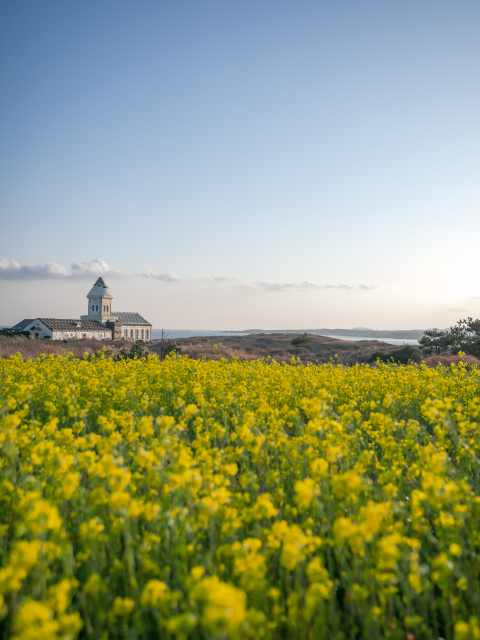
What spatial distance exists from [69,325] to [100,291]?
2125 centimetres

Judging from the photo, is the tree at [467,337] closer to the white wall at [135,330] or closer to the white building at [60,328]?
the white building at [60,328]

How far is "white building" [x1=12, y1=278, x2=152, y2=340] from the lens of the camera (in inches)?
2549

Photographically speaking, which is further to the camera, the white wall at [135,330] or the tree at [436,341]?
the white wall at [135,330]

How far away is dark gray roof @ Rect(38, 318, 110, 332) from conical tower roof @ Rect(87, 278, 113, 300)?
1533cm

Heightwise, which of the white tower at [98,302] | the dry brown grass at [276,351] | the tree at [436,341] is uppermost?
the white tower at [98,302]

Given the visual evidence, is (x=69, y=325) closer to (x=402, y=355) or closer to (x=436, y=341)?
(x=402, y=355)

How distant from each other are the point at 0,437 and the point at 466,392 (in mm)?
9137

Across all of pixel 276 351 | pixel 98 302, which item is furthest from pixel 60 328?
pixel 276 351

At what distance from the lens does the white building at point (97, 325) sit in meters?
64.8

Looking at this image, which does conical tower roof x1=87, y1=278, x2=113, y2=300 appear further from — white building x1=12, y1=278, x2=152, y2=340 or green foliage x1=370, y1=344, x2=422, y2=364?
green foliage x1=370, y1=344, x2=422, y2=364

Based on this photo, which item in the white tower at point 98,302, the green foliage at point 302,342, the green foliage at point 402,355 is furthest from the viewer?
the white tower at point 98,302

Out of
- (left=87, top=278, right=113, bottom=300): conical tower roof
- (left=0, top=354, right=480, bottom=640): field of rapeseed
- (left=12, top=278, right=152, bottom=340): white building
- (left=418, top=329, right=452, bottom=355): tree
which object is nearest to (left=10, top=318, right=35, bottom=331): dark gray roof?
(left=12, top=278, right=152, bottom=340): white building

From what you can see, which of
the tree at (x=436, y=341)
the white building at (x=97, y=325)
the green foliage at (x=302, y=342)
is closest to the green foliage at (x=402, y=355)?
the tree at (x=436, y=341)

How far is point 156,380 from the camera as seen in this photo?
396 inches
